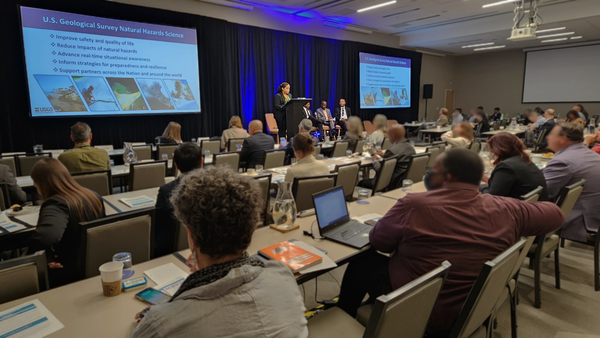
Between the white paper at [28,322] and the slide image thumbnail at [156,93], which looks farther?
the slide image thumbnail at [156,93]

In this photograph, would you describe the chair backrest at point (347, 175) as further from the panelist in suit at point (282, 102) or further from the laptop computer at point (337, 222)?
the panelist in suit at point (282, 102)

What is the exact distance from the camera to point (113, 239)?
1.78 meters

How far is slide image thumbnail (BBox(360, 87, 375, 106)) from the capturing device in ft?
38.9

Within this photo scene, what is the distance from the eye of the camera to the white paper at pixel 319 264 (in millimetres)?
1514

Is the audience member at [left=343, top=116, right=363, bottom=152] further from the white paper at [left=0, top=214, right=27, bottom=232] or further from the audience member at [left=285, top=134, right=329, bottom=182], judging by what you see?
the white paper at [left=0, top=214, right=27, bottom=232]

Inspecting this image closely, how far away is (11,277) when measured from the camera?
1.34m

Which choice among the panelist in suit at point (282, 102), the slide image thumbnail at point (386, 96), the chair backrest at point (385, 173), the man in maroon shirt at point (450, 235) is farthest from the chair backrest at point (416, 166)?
the slide image thumbnail at point (386, 96)

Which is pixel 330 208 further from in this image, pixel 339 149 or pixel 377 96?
pixel 377 96

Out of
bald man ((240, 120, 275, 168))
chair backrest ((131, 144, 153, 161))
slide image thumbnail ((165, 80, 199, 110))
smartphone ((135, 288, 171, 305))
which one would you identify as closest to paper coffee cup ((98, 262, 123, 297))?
smartphone ((135, 288, 171, 305))

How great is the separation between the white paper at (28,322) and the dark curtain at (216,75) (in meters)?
6.24

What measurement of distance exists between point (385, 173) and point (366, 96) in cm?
848

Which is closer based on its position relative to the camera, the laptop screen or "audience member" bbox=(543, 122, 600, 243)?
the laptop screen

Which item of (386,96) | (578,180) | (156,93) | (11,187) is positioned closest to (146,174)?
(11,187)

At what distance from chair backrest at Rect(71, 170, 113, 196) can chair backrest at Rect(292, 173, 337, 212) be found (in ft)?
5.70
